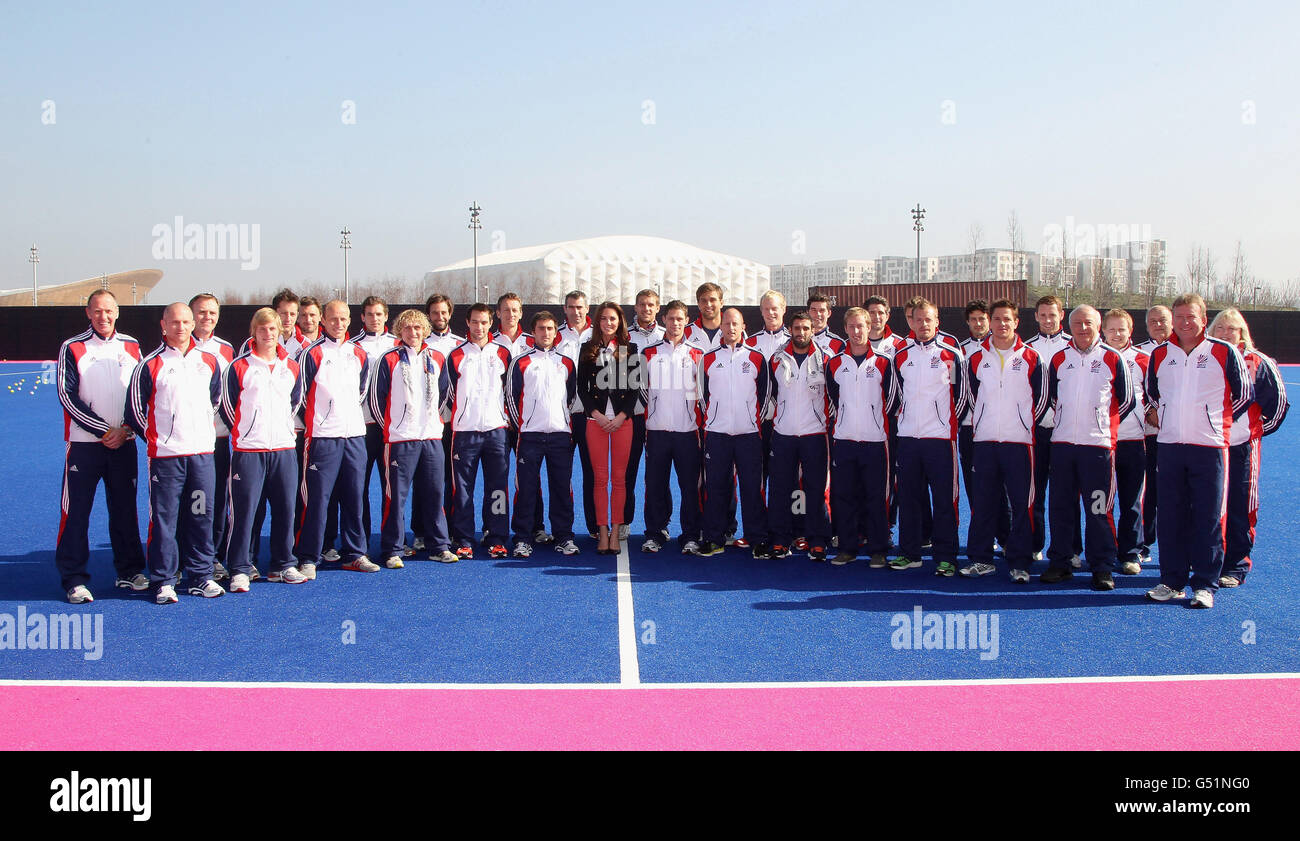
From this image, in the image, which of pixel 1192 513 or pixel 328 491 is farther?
pixel 328 491

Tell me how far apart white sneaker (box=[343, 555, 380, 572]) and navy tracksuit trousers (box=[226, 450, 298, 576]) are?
58cm

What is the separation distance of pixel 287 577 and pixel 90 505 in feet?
4.45

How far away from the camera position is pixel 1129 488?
22.9 ft

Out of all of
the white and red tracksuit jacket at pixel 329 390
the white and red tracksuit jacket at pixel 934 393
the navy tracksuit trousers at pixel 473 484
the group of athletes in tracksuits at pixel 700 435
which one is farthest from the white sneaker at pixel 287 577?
the white and red tracksuit jacket at pixel 934 393

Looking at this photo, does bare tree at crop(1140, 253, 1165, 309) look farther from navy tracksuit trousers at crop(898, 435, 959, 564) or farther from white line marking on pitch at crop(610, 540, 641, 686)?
white line marking on pitch at crop(610, 540, 641, 686)

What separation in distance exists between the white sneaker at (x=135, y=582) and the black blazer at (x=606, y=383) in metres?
3.43

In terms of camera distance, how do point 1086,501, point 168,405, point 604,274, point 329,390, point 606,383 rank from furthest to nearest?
point 604,274 → point 606,383 → point 329,390 → point 1086,501 → point 168,405

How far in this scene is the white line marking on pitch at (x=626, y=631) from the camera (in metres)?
Result: 4.74

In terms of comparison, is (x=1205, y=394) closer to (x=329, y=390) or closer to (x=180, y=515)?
(x=329, y=390)

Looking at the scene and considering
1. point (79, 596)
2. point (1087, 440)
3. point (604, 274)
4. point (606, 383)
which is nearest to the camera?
point (79, 596)

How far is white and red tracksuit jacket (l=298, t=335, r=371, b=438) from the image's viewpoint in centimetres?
676

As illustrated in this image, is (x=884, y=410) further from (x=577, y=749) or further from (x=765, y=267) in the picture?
(x=765, y=267)

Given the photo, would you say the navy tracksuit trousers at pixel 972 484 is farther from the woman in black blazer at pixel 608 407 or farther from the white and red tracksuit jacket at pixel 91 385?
the white and red tracksuit jacket at pixel 91 385

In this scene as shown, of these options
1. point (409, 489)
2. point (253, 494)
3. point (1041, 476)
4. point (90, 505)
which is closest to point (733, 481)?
point (1041, 476)
